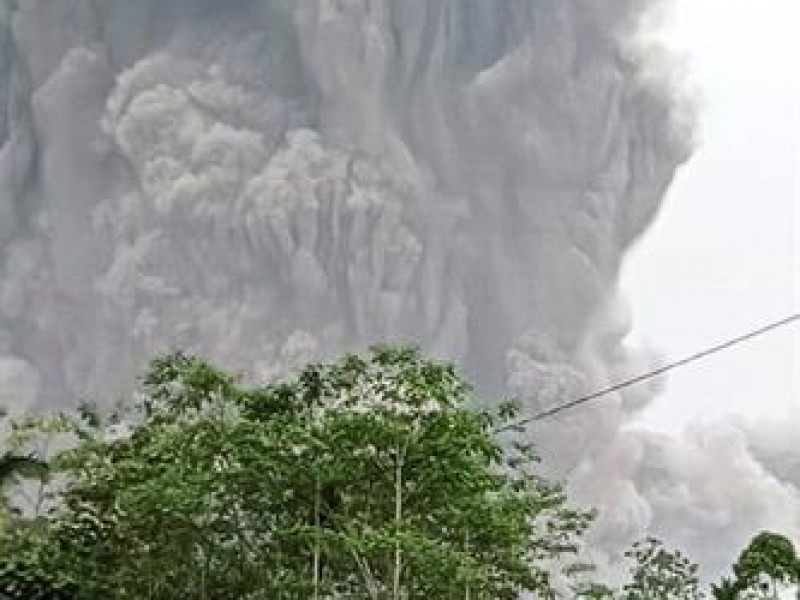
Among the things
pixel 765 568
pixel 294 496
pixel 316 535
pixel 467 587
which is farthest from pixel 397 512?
pixel 765 568

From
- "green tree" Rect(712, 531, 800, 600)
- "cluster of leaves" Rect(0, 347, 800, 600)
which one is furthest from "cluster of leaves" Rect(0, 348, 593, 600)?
"green tree" Rect(712, 531, 800, 600)

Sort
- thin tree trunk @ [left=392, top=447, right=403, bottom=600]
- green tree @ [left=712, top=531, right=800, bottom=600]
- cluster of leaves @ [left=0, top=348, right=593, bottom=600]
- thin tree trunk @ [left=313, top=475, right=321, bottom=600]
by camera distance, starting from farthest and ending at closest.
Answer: green tree @ [left=712, top=531, right=800, bottom=600] → thin tree trunk @ [left=313, top=475, right=321, bottom=600] → cluster of leaves @ [left=0, top=348, right=593, bottom=600] → thin tree trunk @ [left=392, top=447, right=403, bottom=600]

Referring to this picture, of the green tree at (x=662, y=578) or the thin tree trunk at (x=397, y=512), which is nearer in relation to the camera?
the thin tree trunk at (x=397, y=512)

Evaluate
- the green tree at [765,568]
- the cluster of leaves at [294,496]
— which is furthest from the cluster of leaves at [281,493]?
the green tree at [765,568]

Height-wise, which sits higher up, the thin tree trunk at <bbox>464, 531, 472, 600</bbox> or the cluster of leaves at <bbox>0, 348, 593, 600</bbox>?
the cluster of leaves at <bbox>0, 348, 593, 600</bbox>

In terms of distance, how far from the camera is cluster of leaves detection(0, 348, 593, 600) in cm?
1012

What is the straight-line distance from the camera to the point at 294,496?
10.8m

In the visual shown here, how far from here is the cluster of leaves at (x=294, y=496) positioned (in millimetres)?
10117

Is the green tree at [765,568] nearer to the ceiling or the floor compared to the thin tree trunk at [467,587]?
nearer to the ceiling

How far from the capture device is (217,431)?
11125mm

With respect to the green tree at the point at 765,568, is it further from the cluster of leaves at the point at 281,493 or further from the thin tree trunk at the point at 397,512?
the thin tree trunk at the point at 397,512

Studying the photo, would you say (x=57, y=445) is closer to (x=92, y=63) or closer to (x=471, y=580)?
(x=471, y=580)

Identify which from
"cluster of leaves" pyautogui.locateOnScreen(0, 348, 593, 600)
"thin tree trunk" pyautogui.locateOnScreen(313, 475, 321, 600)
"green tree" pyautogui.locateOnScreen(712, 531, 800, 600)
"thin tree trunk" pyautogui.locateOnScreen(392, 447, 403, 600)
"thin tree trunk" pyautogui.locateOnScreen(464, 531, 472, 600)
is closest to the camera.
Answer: "thin tree trunk" pyautogui.locateOnScreen(392, 447, 403, 600)

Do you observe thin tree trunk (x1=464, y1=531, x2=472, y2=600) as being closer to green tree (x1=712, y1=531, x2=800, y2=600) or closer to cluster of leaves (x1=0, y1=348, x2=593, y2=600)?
cluster of leaves (x1=0, y1=348, x2=593, y2=600)
